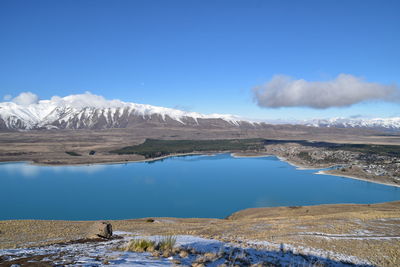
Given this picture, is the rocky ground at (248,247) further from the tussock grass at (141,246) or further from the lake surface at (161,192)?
the lake surface at (161,192)

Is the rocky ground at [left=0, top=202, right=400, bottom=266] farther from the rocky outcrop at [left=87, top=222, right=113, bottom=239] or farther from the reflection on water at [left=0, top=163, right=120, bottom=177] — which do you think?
the reflection on water at [left=0, top=163, right=120, bottom=177]

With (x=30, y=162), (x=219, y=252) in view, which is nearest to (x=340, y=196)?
(x=219, y=252)

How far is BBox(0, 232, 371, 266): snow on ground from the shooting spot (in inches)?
276

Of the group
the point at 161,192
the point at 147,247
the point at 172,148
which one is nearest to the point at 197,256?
the point at 147,247

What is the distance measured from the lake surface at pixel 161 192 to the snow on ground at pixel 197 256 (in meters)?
36.0

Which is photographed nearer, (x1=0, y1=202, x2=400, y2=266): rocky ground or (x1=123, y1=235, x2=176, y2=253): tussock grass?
(x1=0, y1=202, x2=400, y2=266): rocky ground

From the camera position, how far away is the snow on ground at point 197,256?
7.02 metres

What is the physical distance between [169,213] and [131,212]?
22.9 ft

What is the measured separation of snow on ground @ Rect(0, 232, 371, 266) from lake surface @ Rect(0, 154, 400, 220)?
3599cm

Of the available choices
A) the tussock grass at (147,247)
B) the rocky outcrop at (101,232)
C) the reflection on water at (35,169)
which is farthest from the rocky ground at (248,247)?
the reflection on water at (35,169)

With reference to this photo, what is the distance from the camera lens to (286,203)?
53.2m

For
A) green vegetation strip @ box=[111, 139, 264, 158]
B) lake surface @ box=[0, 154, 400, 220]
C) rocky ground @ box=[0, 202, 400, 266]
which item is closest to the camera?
rocky ground @ box=[0, 202, 400, 266]

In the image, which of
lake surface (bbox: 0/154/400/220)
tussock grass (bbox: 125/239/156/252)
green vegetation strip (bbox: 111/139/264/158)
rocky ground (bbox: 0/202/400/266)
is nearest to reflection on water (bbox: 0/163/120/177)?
lake surface (bbox: 0/154/400/220)

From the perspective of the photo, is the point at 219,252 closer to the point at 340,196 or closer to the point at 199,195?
A: the point at 199,195
